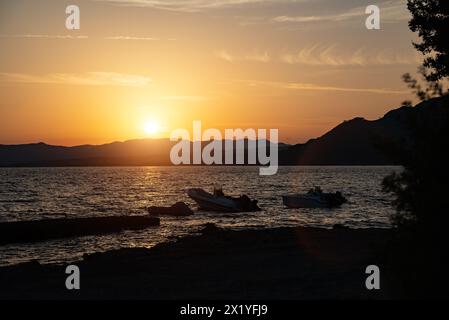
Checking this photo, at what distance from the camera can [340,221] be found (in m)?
55.8

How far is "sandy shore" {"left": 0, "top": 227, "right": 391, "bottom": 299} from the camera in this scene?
18859 millimetres

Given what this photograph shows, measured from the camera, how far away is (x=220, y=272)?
2306cm

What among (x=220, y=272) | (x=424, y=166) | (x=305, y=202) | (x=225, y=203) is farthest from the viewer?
(x=305, y=202)

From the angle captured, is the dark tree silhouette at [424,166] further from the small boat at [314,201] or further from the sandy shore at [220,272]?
the small boat at [314,201]

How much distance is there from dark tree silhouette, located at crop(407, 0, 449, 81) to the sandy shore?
5.56 meters

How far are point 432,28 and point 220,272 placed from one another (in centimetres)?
1290

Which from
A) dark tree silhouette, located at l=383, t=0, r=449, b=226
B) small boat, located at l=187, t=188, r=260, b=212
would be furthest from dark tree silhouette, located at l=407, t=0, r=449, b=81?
small boat, located at l=187, t=188, r=260, b=212

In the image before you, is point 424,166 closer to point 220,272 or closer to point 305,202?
point 220,272

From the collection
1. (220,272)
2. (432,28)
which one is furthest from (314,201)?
(432,28)

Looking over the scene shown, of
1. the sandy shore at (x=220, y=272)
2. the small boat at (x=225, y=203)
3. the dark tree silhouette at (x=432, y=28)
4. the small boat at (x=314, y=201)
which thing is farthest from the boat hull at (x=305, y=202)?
the dark tree silhouette at (x=432, y=28)

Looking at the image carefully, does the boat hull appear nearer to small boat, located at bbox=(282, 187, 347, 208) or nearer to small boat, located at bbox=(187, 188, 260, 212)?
small boat, located at bbox=(282, 187, 347, 208)

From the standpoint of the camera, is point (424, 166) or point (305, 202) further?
point (305, 202)
